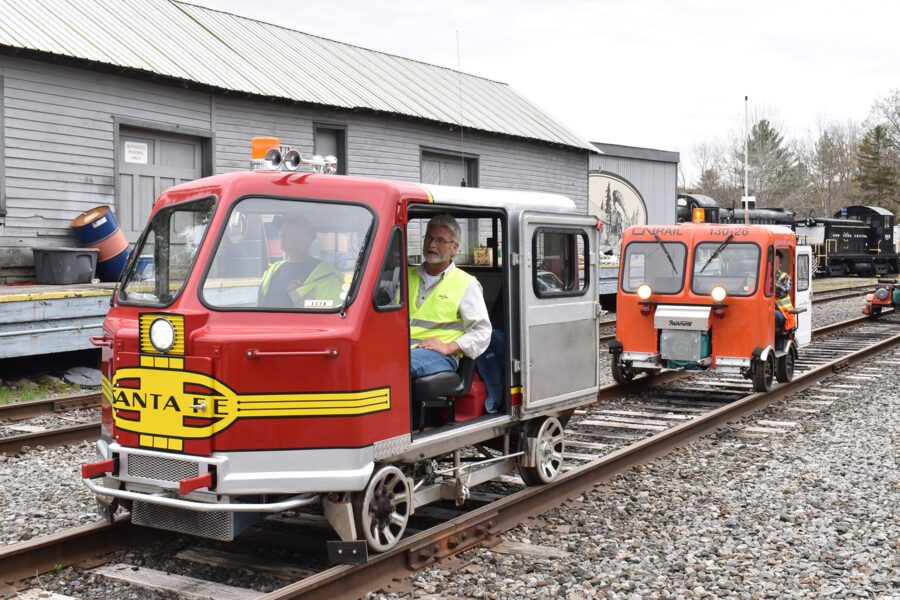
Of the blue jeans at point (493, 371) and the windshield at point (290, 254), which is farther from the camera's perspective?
the blue jeans at point (493, 371)

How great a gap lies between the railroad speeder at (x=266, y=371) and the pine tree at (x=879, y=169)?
245 ft

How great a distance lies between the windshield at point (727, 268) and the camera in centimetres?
1041

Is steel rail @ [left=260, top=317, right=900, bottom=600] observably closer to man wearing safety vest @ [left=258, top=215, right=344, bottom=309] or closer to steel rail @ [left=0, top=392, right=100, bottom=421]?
man wearing safety vest @ [left=258, top=215, right=344, bottom=309]

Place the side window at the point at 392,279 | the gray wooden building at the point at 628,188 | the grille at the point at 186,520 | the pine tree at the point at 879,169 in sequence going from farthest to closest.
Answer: the pine tree at the point at 879,169
the gray wooden building at the point at 628,188
the side window at the point at 392,279
the grille at the point at 186,520

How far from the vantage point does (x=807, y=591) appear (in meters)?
4.86

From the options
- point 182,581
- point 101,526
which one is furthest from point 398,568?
point 101,526

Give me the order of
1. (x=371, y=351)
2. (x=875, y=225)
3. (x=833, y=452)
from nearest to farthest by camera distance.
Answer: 1. (x=371, y=351)
2. (x=833, y=452)
3. (x=875, y=225)

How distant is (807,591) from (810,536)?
3.15ft

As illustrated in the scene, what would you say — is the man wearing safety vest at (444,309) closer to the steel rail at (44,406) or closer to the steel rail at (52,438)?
the steel rail at (52,438)

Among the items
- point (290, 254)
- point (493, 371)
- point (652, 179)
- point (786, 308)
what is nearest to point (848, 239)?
point (652, 179)

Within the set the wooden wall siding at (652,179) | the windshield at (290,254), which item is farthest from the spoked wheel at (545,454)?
the wooden wall siding at (652,179)

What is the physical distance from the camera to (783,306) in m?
11.0

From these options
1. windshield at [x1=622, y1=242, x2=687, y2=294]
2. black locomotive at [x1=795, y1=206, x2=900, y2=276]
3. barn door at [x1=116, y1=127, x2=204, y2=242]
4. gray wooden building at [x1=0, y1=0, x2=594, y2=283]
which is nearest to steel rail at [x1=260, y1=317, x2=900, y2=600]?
windshield at [x1=622, y1=242, x2=687, y2=294]

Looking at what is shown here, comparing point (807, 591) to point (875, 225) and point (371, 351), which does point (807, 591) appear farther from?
point (875, 225)
